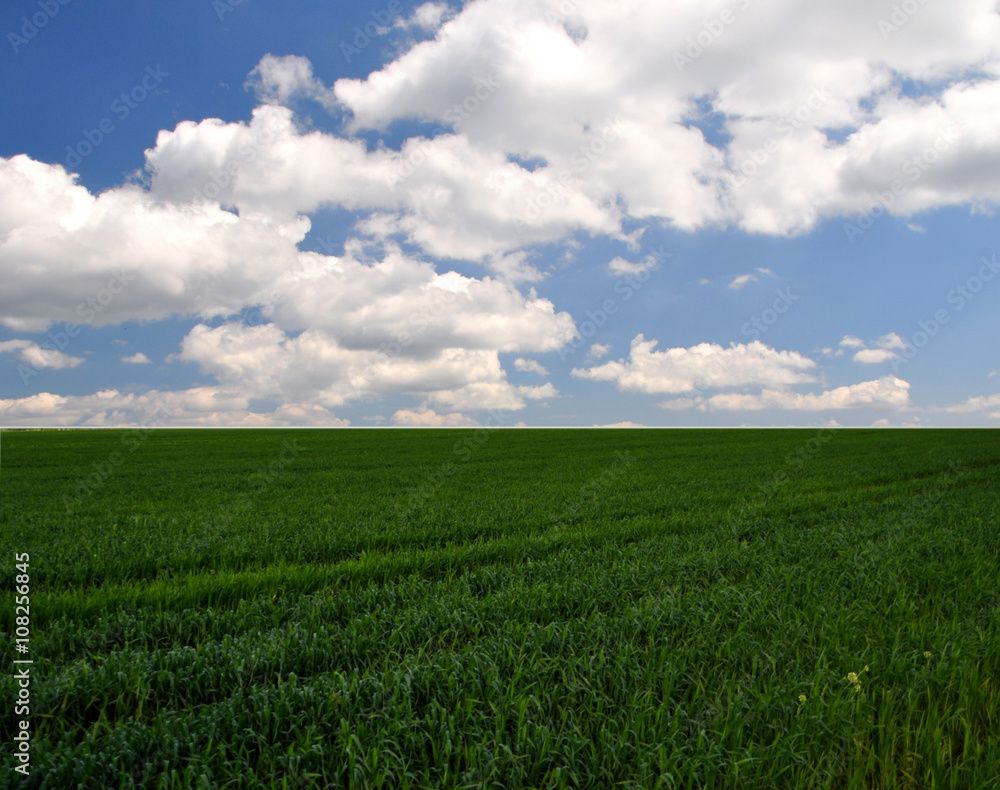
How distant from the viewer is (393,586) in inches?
277

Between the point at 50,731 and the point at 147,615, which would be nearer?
the point at 50,731

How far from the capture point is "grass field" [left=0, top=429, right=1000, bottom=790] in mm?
3484

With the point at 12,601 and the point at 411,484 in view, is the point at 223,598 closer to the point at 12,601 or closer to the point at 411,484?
the point at 12,601

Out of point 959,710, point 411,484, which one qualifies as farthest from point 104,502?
point 959,710

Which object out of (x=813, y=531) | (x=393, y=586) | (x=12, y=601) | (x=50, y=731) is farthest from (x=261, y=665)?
(x=813, y=531)

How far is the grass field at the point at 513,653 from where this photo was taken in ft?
11.4

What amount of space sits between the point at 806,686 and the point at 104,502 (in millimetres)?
16718

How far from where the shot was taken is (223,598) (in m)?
6.96

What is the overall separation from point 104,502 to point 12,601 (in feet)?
30.9

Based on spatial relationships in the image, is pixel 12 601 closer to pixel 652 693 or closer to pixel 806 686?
pixel 652 693

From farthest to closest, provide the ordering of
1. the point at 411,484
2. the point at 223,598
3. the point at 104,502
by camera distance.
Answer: the point at 411,484 < the point at 104,502 < the point at 223,598

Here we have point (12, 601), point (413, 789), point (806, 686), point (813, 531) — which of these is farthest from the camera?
point (813, 531)

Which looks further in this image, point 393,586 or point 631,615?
point 393,586

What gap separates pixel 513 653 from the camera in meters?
4.66
